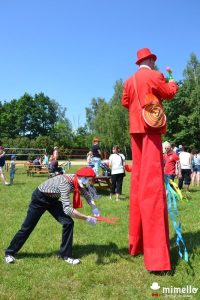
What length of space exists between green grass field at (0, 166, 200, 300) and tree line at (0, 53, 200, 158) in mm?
42541

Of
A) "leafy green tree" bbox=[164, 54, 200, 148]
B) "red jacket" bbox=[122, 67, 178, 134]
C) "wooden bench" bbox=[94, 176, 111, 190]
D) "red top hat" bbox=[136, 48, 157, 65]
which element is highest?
"leafy green tree" bbox=[164, 54, 200, 148]

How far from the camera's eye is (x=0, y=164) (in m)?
17.8

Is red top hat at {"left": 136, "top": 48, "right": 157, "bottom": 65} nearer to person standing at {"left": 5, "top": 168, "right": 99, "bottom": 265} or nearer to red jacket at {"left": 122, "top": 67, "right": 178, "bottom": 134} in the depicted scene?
red jacket at {"left": 122, "top": 67, "right": 178, "bottom": 134}

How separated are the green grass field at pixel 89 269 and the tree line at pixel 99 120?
42541mm

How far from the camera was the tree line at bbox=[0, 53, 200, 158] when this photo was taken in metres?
50.3

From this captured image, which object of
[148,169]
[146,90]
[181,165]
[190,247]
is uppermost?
[146,90]

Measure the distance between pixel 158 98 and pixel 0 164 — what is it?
12.9m

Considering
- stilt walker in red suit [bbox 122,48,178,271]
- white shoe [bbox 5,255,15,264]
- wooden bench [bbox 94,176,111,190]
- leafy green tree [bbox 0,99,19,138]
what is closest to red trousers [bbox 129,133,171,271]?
stilt walker in red suit [bbox 122,48,178,271]

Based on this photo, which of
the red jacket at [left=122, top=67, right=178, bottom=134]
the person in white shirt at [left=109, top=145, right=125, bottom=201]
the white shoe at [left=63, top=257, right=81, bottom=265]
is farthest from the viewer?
the person in white shirt at [left=109, top=145, right=125, bottom=201]

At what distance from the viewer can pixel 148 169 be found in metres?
5.96

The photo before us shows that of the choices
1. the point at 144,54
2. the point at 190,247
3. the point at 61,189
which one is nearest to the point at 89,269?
the point at 61,189

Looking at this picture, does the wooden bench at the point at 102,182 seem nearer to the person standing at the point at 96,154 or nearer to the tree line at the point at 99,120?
the person standing at the point at 96,154

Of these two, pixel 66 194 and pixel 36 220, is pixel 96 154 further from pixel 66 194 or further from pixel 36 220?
pixel 66 194

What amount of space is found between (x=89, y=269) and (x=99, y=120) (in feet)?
193
